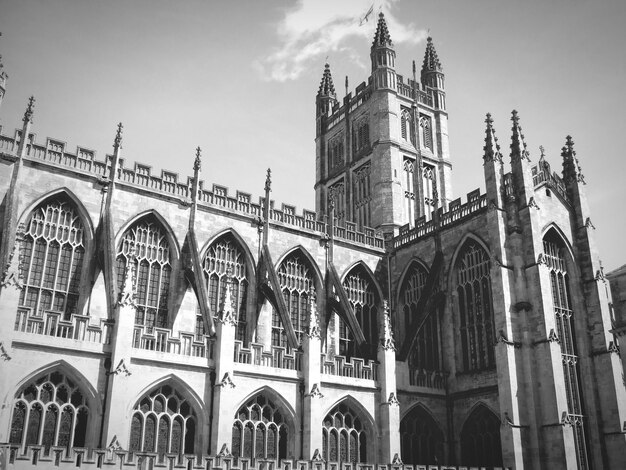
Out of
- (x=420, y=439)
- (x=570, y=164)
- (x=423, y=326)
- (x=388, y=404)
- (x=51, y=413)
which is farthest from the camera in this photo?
(x=570, y=164)

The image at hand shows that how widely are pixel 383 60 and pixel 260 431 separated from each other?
2849cm

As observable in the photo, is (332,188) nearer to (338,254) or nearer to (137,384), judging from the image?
(338,254)

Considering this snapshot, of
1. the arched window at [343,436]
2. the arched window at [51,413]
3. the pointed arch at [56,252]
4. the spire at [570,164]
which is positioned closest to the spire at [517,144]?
the spire at [570,164]

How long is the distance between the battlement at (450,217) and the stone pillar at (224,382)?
44.3 feet

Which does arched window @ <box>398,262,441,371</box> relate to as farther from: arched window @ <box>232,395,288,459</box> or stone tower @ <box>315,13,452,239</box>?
arched window @ <box>232,395,288,459</box>

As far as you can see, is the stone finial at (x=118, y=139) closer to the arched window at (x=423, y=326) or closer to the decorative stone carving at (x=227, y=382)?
the decorative stone carving at (x=227, y=382)

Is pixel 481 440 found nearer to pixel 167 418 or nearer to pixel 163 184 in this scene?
pixel 167 418

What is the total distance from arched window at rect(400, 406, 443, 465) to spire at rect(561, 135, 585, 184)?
14.1 m

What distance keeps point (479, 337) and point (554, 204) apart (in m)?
7.65

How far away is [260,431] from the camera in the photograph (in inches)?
995

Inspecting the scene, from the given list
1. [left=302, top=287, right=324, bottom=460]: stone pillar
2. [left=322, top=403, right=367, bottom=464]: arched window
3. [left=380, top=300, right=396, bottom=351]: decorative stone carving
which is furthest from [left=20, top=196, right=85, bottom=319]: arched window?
[left=380, top=300, right=396, bottom=351]: decorative stone carving

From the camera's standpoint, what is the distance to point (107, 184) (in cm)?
2844

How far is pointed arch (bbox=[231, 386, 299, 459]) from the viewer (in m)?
24.7

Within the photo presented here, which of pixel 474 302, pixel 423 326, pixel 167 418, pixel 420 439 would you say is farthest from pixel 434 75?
pixel 167 418
